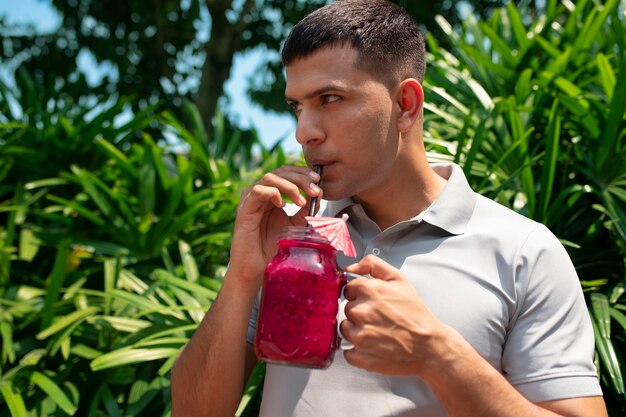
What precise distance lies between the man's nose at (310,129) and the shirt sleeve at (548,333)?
19.5 inches

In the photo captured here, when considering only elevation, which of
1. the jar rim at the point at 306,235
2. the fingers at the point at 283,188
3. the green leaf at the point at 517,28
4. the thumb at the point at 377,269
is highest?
the green leaf at the point at 517,28

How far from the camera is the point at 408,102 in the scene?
174 cm

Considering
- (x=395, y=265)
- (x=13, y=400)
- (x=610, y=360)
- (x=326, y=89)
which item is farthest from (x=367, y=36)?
(x=13, y=400)

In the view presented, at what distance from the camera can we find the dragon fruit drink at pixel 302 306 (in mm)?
1310

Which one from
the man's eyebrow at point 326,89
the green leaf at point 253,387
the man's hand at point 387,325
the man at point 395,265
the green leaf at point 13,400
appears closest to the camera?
the man's hand at point 387,325

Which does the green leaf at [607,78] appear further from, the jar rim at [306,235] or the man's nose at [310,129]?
the jar rim at [306,235]

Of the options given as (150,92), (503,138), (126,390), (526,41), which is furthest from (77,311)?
(150,92)

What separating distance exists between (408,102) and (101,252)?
177 cm

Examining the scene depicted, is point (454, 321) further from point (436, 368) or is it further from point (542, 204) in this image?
point (542, 204)

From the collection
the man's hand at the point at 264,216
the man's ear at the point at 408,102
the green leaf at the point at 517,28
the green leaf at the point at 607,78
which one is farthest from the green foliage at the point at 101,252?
the green leaf at the point at 607,78

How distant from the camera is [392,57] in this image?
5.66 ft

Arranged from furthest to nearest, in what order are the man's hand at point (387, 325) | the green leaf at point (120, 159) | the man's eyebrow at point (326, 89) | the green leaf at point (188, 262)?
1. the green leaf at point (120, 159)
2. the green leaf at point (188, 262)
3. the man's eyebrow at point (326, 89)
4. the man's hand at point (387, 325)

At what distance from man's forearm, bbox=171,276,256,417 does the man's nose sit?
0.35 m

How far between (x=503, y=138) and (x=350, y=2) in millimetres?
1155
